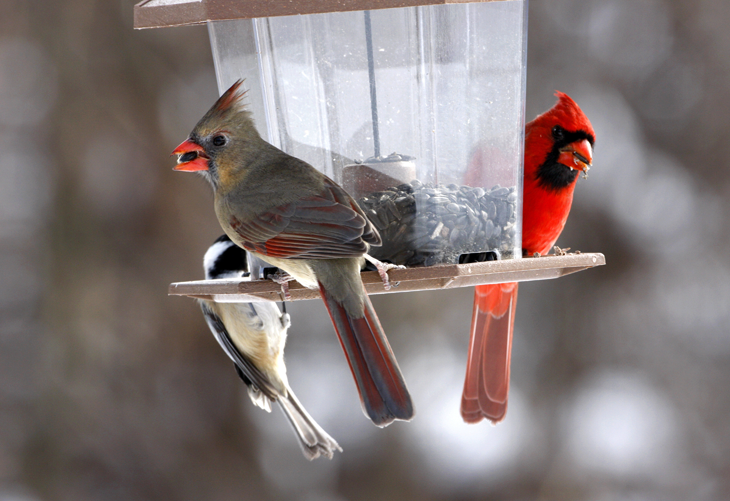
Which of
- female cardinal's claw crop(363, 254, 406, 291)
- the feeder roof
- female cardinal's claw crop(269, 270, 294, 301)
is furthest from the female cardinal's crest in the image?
female cardinal's claw crop(363, 254, 406, 291)

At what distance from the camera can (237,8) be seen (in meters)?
1.82

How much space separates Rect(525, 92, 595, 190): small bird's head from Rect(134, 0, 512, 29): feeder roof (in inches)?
42.2

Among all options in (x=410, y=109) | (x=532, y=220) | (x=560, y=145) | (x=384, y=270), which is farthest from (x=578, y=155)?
(x=384, y=270)

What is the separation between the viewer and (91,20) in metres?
4.12

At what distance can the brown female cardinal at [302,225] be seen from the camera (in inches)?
72.5

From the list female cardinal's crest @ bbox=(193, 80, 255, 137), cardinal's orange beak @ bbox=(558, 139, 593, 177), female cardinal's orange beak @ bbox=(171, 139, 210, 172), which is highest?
female cardinal's crest @ bbox=(193, 80, 255, 137)

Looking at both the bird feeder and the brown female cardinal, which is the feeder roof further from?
the brown female cardinal

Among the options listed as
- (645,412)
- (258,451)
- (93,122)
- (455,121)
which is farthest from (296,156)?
(645,412)

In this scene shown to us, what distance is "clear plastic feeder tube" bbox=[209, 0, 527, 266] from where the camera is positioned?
6.95ft

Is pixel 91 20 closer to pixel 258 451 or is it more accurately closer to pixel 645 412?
pixel 258 451

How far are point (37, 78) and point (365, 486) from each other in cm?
323

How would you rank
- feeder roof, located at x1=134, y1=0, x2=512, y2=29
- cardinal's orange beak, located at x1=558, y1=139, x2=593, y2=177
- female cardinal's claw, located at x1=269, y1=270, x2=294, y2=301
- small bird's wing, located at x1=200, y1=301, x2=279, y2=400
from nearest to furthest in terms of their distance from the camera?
feeder roof, located at x1=134, y1=0, x2=512, y2=29 < female cardinal's claw, located at x1=269, y1=270, x2=294, y2=301 < cardinal's orange beak, located at x1=558, y1=139, x2=593, y2=177 < small bird's wing, located at x1=200, y1=301, x2=279, y2=400

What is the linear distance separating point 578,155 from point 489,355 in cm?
94

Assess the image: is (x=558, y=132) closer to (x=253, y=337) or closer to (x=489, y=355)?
(x=489, y=355)
